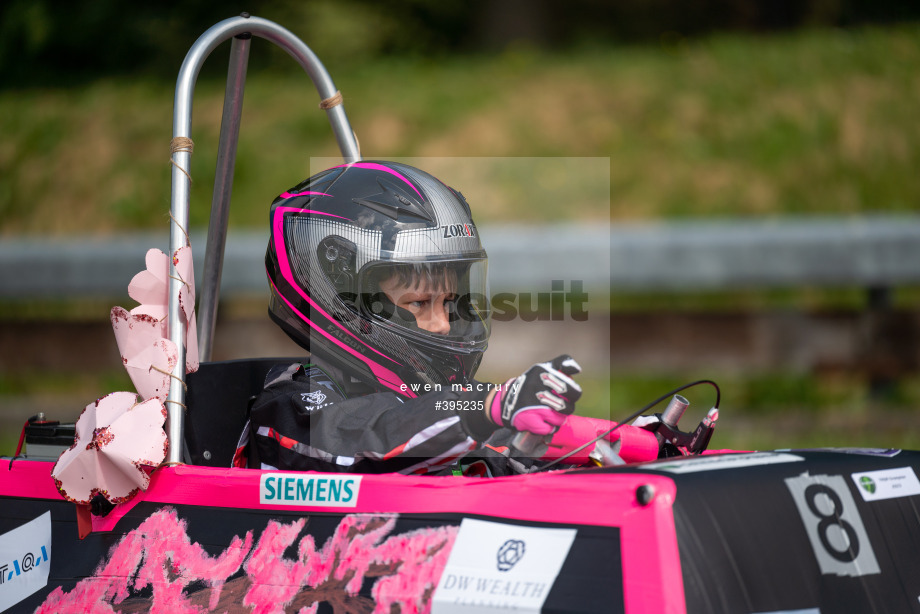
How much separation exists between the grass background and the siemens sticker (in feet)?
24.8

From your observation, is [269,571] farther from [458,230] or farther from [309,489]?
[458,230]

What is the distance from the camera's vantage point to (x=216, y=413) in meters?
3.18

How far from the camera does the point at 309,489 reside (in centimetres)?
231

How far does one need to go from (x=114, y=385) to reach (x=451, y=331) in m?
7.14

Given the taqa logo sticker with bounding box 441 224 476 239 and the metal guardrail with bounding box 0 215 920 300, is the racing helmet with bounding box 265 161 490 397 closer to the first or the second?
the taqa logo sticker with bounding box 441 224 476 239

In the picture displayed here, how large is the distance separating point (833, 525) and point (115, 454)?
1.72m

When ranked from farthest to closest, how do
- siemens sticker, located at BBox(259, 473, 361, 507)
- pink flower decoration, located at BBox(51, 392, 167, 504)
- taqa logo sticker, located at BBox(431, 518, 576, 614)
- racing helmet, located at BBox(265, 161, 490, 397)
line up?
racing helmet, located at BBox(265, 161, 490, 397) < pink flower decoration, located at BBox(51, 392, 167, 504) < siemens sticker, located at BBox(259, 473, 361, 507) < taqa logo sticker, located at BBox(431, 518, 576, 614)

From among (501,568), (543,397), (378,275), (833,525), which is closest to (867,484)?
(833,525)

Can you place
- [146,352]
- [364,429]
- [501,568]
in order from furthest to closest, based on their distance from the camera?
[146,352]
[364,429]
[501,568]

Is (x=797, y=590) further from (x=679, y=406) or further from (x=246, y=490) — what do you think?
(x=246, y=490)

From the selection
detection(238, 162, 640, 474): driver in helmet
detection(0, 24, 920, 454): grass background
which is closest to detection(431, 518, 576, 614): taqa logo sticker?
detection(238, 162, 640, 474): driver in helmet

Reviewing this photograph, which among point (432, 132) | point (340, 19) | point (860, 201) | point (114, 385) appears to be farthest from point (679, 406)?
point (340, 19)

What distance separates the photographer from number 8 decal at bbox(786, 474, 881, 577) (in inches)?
82.0

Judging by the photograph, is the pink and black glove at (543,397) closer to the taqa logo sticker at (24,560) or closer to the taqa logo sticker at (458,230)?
the taqa logo sticker at (458,230)
